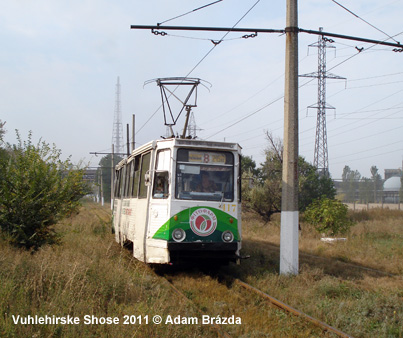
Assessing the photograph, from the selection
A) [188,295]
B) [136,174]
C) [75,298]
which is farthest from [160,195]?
[75,298]

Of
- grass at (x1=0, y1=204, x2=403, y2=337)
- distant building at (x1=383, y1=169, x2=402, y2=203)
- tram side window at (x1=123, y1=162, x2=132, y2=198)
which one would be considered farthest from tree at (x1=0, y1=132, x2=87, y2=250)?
distant building at (x1=383, y1=169, x2=402, y2=203)

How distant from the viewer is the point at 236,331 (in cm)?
608

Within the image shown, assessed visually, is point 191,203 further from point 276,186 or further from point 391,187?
point 391,187

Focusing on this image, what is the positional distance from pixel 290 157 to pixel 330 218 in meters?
8.42

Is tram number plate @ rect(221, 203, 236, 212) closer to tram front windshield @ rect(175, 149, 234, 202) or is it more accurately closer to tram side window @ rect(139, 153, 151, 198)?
tram front windshield @ rect(175, 149, 234, 202)

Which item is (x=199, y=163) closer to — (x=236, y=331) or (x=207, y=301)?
(x=207, y=301)

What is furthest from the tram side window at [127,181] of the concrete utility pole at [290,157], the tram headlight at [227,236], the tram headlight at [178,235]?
the concrete utility pole at [290,157]

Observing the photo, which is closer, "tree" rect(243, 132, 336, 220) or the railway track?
the railway track

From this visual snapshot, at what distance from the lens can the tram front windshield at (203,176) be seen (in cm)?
962

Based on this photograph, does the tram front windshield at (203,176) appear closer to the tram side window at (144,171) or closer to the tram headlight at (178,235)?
the tram headlight at (178,235)

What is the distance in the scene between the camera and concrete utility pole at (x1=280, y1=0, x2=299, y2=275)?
10203 mm

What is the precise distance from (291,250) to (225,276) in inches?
64.8

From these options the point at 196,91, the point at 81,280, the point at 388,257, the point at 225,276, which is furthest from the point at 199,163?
the point at 388,257

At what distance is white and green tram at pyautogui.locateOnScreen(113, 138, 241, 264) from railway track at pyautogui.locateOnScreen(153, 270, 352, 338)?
0.63 meters
